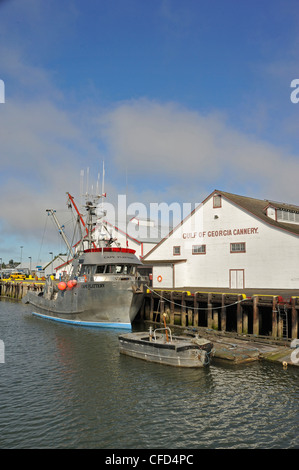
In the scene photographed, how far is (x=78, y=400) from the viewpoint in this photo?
50.2 ft

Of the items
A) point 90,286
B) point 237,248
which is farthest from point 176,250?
point 90,286

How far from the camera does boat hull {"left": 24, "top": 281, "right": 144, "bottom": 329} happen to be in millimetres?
30542

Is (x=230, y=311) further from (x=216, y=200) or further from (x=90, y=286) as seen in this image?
(x=216, y=200)

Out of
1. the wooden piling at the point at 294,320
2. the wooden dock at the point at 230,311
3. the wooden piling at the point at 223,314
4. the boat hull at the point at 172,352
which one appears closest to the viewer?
the boat hull at the point at 172,352

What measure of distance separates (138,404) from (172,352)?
537 centimetres

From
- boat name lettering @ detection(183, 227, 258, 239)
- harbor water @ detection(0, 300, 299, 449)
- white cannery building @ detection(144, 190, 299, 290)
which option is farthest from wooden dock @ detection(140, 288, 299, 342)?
boat name lettering @ detection(183, 227, 258, 239)

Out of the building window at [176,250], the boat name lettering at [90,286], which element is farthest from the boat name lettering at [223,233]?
the boat name lettering at [90,286]

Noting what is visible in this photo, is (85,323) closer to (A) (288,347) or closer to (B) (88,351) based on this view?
(B) (88,351)

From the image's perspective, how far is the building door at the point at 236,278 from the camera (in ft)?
114

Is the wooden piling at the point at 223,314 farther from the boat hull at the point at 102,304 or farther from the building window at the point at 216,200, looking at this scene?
the building window at the point at 216,200

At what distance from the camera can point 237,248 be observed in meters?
35.5

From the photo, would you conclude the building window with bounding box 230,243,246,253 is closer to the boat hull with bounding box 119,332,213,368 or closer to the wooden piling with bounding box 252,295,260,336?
the wooden piling with bounding box 252,295,260,336

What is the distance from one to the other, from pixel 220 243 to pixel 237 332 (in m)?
12.3

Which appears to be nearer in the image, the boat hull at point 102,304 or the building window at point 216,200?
the boat hull at point 102,304
